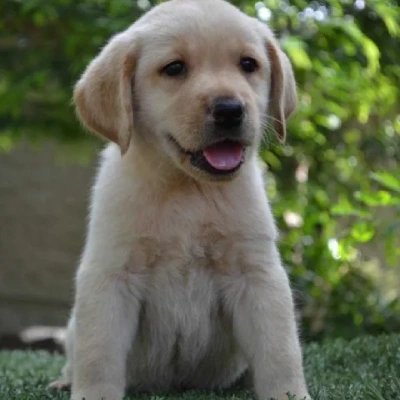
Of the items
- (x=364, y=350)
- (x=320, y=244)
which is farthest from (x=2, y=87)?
(x=364, y=350)

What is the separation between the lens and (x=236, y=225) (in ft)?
10.1

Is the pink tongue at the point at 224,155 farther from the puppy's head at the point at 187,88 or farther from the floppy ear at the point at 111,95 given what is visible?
the floppy ear at the point at 111,95

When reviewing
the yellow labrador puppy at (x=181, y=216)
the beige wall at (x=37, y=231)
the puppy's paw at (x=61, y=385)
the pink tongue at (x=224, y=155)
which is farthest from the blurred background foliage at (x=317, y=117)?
the beige wall at (x=37, y=231)

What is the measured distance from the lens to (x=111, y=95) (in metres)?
3.13

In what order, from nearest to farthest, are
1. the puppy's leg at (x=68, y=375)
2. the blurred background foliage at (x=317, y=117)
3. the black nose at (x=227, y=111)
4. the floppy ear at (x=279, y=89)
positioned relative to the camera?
1. the black nose at (x=227, y=111)
2. the floppy ear at (x=279, y=89)
3. the puppy's leg at (x=68, y=375)
4. the blurred background foliage at (x=317, y=117)

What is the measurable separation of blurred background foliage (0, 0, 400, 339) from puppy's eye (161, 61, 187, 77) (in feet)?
6.02

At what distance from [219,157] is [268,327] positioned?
1.83 ft

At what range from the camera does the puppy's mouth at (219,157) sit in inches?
118

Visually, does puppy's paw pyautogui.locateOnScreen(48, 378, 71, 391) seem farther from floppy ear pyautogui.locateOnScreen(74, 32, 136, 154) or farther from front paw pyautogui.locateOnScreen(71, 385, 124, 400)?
floppy ear pyautogui.locateOnScreen(74, 32, 136, 154)

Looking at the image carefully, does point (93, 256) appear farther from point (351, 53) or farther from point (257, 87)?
point (351, 53)

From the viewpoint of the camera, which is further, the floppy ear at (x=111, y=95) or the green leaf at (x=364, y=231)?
the green leaf at (x=364, y=231)

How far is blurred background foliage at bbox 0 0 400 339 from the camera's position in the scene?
5277 millimetres

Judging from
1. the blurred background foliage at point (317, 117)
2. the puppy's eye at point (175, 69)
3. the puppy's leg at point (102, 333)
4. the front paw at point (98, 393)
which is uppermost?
the puppy's eye at point (175, 69)

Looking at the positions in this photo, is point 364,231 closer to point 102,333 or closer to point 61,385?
point 61,385
